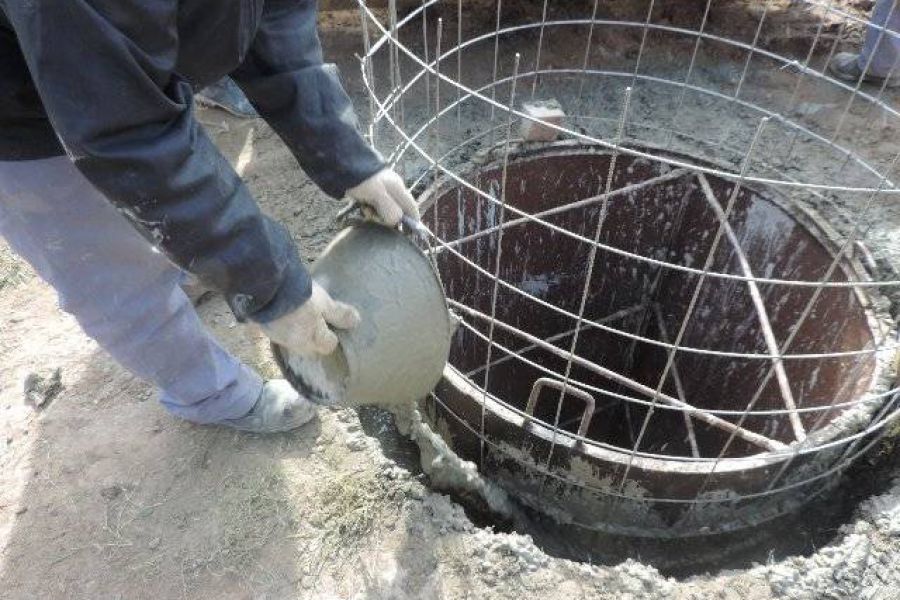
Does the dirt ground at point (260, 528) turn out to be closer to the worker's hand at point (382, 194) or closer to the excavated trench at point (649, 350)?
the excavated trench at point (649, 350)

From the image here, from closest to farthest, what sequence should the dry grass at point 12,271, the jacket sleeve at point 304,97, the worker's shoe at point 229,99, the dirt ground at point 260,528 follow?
1. the jacket sleeve at point 304,97
2. the dirt ground at point 260,528
3. the dry grass at point 12,271
4. the worker's shoe at point 229,99

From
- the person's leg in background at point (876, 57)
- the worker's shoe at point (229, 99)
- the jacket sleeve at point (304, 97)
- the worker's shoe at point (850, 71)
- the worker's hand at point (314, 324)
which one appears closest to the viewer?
the worker's hand at point (314, 324)

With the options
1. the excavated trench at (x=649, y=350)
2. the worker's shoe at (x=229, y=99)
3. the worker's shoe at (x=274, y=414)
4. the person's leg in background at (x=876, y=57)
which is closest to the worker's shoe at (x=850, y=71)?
the person's leg in background at (x=876, y=57)

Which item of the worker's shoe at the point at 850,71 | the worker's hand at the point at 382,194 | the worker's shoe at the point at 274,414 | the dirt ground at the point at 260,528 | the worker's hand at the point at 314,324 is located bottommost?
the dirt ground at the point at 260,528

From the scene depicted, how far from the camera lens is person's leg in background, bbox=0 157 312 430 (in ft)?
5.17

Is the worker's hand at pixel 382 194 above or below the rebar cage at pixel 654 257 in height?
above

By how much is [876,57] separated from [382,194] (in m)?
Answer: 3.58

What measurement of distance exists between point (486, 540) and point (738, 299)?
69.7 inches

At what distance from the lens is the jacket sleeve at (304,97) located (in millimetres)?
1571

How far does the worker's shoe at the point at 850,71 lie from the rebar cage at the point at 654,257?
0.29 ft

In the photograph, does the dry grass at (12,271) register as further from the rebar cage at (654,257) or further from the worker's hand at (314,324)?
the worker's hand at (314,324)

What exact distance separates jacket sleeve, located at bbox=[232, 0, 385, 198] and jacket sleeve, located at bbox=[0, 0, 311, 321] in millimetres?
346

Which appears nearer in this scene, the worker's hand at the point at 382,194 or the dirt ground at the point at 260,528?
the worker's hand at the point at 382,194

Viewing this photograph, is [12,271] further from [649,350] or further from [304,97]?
[649,350]
